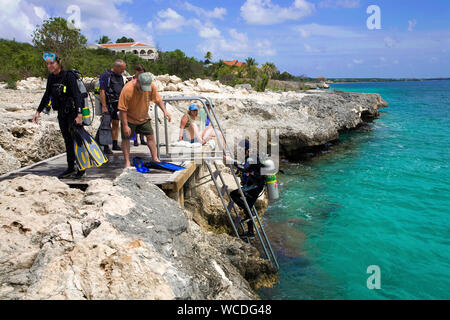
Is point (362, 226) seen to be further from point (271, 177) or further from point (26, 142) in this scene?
point (26, 142)

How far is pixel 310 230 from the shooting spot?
8617 mm

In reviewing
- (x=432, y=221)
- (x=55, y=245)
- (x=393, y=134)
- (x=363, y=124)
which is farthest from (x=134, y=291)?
(x=363, y=124)

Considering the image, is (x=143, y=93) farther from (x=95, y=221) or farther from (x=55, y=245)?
(x=55, y=245)

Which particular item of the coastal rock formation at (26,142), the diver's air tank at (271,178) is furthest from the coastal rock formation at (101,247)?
the coastal rock formation at (26,142)

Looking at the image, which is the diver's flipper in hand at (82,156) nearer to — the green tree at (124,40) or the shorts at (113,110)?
the shorts at (113,110)

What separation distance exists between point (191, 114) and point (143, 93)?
1993 mm

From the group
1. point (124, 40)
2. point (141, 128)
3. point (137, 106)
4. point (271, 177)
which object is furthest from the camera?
point (124, 40)

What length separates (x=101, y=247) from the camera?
2844mm

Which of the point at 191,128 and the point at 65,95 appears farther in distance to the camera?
the point at 191,128

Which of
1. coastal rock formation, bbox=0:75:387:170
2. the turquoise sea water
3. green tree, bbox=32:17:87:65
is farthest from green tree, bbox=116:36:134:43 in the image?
the turquoise sea water

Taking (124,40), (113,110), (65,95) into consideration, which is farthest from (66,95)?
(124,40)

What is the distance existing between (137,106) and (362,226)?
6.87 metres

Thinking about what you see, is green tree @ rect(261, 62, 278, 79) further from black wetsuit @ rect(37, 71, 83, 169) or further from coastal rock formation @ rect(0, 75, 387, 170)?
black wetsuit @ rect(37, 71, 83, 169)

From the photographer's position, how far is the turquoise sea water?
6.39m
